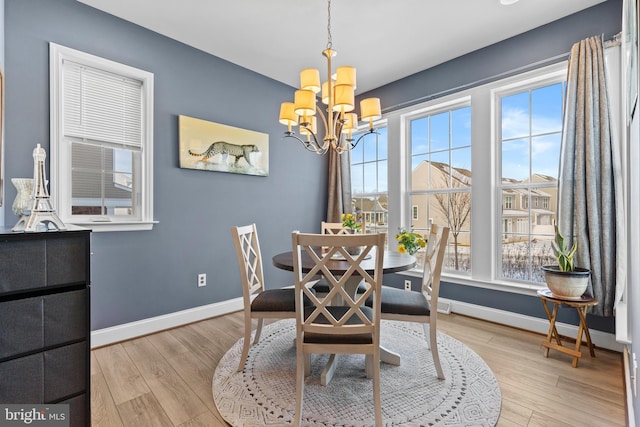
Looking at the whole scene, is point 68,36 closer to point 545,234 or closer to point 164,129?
point 164,129

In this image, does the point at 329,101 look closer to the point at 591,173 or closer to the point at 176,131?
the point at 176,131

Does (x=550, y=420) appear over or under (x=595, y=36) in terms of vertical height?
under

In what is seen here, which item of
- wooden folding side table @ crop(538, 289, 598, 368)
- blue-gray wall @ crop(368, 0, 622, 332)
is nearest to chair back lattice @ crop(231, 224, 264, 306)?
blue-gray wall @ crop(368, 0, 622, 332)

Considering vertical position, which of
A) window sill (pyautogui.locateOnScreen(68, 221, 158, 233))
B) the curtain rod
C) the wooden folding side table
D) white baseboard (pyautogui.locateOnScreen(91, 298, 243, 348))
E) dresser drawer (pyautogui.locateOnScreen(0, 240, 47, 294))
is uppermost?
the curtain rod

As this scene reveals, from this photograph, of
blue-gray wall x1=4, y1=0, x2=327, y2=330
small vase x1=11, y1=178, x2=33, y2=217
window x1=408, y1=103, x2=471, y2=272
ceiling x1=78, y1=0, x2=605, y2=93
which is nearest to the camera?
small vase x1=11, y1=178, x2=33, y2=217

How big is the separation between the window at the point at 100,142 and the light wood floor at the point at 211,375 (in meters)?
1.07

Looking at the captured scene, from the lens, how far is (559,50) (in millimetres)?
2543

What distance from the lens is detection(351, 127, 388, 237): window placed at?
13.1 feet

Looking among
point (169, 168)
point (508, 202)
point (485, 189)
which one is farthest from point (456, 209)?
point (169, 168)

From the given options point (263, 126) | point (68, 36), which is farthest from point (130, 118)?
point (263, 126)

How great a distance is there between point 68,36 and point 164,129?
0.90m

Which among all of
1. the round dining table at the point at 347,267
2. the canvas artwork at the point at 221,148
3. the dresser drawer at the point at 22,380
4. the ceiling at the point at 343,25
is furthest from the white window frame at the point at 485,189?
the dresser drawer at the point at 22,380

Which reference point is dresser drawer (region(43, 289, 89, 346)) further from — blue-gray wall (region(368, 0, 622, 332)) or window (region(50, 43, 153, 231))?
blue-gray wall (region(368, 0, 622, 332))

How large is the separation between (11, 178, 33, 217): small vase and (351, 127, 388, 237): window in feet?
10.3
